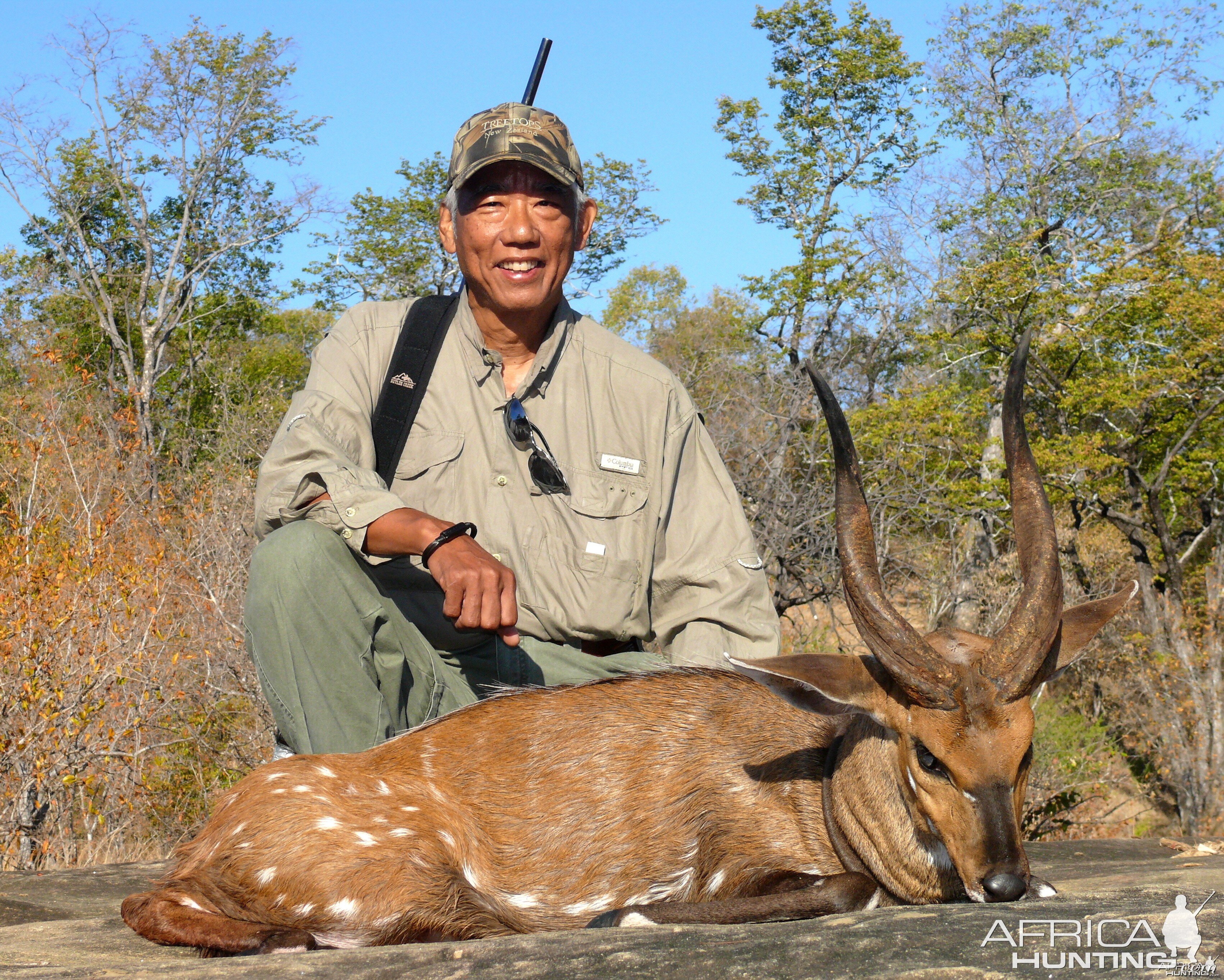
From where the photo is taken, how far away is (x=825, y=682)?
350 cm

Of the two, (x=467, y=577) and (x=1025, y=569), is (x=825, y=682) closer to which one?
(x=1025, y=569)

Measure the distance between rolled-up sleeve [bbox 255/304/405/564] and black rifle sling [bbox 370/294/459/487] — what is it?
5 centimetres

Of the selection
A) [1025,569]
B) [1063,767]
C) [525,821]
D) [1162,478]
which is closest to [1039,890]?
[1025,569]

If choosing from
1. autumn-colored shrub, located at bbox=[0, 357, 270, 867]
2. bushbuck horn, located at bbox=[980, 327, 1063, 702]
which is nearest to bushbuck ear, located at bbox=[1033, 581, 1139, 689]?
bushbuck horn, located at bbox=[980, 327, 1063, 702]

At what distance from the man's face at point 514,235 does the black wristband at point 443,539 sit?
4.81 feet

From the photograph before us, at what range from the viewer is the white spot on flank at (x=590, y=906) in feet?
12.2

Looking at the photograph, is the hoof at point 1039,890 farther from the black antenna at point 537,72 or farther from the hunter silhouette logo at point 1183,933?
the black antenna at point 537,72

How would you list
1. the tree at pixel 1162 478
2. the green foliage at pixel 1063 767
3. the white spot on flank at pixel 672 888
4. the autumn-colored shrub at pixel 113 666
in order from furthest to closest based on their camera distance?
1. the tree at pixel 1162 478
2. the green foliage at pixel 1063 767
3. the autumn-colored shrub at pixel 113 666
4. the white spot on flank at pixel 672 888

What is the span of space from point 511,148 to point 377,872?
123 inches

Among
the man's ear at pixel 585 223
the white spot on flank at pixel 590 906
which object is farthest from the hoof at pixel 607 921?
the man's ear at pixel 585 223

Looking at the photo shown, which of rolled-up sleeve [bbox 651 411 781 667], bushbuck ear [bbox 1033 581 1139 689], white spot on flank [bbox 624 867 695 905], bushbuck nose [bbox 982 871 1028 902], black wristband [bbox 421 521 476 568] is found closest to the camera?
bushbuck nose [bbox 982 871 1028 902]

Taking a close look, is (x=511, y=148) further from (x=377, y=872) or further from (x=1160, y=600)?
(x=1160, y=600)

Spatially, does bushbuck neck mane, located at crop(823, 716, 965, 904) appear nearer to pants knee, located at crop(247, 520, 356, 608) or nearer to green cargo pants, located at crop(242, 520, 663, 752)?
green cargo pants, located at crop(242, 520, 663, 752)

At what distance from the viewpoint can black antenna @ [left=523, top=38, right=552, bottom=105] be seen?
6305 millimetres
